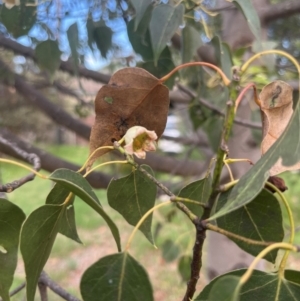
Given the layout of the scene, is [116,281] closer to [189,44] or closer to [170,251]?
[189,44]

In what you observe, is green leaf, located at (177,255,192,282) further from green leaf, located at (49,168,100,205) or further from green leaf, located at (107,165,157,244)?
green leaf, located at (49,168,100,205)

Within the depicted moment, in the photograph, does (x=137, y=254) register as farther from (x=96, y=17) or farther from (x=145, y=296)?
(x=145, y=296)

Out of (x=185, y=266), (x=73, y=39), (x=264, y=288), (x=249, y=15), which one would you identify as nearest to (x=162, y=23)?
(x=249, y=15)

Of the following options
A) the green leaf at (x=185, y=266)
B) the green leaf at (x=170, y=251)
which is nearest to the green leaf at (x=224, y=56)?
the green leaf at (x=185, y=266)

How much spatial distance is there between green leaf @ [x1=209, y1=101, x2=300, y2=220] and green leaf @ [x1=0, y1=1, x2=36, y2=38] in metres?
0.46

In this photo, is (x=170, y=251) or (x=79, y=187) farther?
(x=170, y=251)

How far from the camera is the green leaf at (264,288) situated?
10.9 inches

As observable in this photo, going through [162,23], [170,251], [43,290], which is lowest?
[170,251]

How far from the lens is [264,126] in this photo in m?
0.34

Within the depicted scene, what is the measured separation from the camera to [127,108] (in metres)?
0.37

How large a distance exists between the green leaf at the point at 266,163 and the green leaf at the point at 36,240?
4.8 inches

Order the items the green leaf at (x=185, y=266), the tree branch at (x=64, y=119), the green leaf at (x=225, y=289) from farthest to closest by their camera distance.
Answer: the tree branch at (x=64, y=119), the green leaf at (x=185, y=266), the green leaf at (x=225, y=289)

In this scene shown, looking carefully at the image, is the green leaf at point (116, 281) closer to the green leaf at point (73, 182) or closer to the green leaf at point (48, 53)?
the green leaf at point (73, 182)

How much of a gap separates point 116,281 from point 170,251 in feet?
2.78
